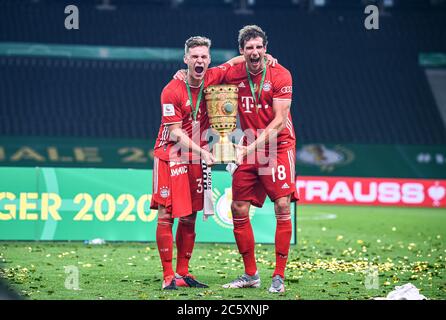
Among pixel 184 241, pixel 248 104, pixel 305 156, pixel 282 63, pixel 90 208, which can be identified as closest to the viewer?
pixel 248 104

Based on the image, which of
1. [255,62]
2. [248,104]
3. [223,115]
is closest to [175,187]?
[223,115]

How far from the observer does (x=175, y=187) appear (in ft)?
29.9

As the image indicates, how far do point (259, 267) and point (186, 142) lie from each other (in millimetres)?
2796

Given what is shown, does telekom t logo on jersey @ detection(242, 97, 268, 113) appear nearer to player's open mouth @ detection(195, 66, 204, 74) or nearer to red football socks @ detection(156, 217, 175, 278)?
player's open mouth @ detection(195, 66, 204, 74)

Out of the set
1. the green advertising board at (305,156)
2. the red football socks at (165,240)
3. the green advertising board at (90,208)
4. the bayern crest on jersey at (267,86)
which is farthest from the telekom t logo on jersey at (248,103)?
the green advertising board at (305,156)

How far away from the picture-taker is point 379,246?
569 inches

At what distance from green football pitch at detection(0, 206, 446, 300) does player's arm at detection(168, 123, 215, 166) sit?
1282 mm

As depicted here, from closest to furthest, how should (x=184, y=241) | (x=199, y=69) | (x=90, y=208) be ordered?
(x=199, y=69), (x=184, y=241), (x=90, y=208)

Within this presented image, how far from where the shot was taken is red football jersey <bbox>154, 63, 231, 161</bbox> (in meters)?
9.07

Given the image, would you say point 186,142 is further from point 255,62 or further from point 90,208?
point 90,208

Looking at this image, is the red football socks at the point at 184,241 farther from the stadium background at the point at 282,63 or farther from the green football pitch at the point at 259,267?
the stadium background at the point at 282,63

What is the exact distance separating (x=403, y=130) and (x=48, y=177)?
1924 centimetres
